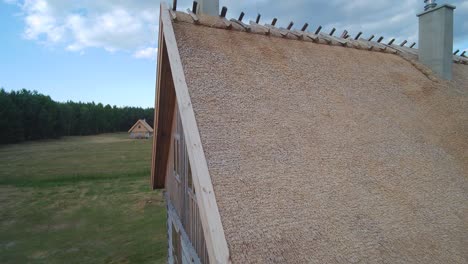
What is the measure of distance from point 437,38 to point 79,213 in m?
17.4

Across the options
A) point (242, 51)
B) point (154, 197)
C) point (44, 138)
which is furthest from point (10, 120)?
point (242, 51)

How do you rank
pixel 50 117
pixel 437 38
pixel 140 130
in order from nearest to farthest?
pixel 437 38
pixel 50 117
pixel 140 130

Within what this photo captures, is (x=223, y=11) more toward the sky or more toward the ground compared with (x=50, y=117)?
more toward the sky

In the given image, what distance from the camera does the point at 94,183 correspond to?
2173 centimetres

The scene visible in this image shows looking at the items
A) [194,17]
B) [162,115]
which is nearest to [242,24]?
[194,17]

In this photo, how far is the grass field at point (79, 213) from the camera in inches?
421

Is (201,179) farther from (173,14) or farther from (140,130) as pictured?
(140,130)

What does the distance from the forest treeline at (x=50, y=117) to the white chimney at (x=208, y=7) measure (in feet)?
152

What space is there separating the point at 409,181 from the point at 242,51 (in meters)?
2.73

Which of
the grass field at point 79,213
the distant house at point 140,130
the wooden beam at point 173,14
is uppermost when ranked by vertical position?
the wooden beam at point 173,14

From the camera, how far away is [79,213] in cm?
1548

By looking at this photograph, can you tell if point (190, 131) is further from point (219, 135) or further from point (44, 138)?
point (44, 138)

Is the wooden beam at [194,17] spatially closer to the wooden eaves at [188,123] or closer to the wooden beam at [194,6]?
the wooden beam at [194,6]

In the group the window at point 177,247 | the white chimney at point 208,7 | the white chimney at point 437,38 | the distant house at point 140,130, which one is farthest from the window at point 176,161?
the distant house at point 140,130
